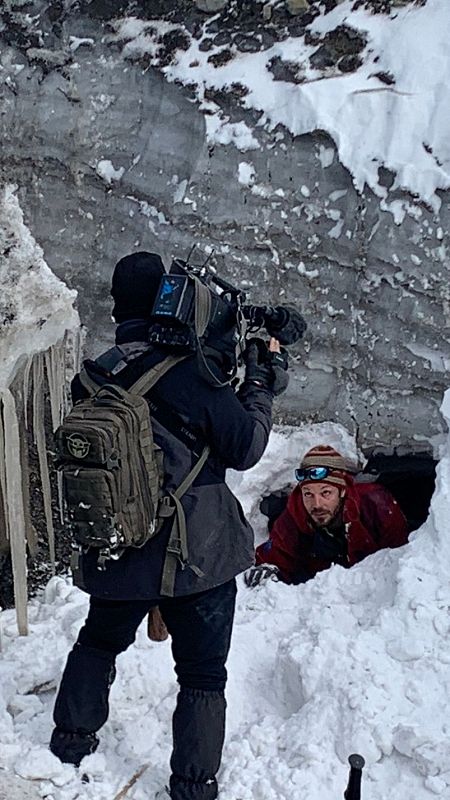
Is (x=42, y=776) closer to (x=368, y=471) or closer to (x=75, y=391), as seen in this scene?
(x=75, y=391)

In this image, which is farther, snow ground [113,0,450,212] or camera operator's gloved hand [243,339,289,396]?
snow ground [113,0,450,212]

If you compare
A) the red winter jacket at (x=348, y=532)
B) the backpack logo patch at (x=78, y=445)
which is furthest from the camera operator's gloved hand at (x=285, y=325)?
the red winter jacket at (x=348, y=532)

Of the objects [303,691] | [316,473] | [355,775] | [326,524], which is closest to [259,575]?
[326,524]

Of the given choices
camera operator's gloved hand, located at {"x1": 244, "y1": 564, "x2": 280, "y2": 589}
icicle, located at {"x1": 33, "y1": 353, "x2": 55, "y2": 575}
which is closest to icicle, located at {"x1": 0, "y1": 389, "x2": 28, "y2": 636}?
icicle, located at {"x1": 33, "y1": 353, "x2": 55, "y2": 575}

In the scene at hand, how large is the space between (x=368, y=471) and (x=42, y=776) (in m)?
2.97

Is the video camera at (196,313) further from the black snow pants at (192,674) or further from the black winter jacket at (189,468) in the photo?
the black snow pants at (192,674)

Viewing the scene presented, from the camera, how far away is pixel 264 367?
3.48 meters

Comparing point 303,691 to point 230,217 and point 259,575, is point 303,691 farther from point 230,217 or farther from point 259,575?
point 230,217

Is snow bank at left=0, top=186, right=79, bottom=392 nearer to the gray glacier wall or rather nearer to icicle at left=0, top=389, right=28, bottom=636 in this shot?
icicle at left=0, top=389, right=28, bottom=636

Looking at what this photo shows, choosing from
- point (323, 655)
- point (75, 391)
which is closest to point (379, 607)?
point (323, 655)

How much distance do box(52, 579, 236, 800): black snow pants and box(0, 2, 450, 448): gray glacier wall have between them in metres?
2.51

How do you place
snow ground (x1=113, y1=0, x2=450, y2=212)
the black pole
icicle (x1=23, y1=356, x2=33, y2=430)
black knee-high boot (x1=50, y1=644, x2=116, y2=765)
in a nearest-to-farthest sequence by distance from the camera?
the black pole
black knee-high boot (x1=50, y1=644, x2=116, y2=765)
snow ground (x1=113, y1=0, x2=450, y2=212)
icicle (x1=23, y1=356, x2=33, y2=430)

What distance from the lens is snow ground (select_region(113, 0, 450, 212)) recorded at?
5.24 m

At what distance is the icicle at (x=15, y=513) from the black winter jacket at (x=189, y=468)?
4.92 feet
